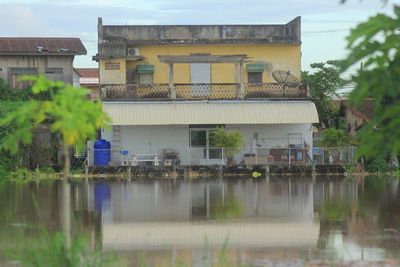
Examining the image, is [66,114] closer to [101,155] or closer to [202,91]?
[101,155]

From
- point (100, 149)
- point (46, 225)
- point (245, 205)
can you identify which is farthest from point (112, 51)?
point (46, 225)

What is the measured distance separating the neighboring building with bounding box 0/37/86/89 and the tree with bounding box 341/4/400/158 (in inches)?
1450

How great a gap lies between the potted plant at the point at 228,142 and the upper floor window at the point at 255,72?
20.7 ft

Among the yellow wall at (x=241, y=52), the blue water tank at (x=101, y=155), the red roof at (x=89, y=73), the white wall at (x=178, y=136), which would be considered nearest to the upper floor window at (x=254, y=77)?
the yellow wall at (x=241, y=52)

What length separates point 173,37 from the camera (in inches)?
1815

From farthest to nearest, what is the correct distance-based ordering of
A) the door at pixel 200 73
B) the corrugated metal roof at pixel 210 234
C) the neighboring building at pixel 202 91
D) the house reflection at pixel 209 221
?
the door at pixel 200 73 → the neighboring building at pixel 202 91 → the corrugated metal roof at pixel 210 234 → the house reflection at pixel 209 221

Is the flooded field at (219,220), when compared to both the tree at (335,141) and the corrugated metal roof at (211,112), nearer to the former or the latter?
the tree at (335,141)

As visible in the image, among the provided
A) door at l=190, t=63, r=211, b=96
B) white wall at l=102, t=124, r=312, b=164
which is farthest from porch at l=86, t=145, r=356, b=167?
door at l=190, t=63, r=211, b=96

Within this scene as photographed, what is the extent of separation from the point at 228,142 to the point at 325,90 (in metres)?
17.1

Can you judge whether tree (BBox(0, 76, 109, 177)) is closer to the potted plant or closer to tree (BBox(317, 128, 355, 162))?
the potted plant

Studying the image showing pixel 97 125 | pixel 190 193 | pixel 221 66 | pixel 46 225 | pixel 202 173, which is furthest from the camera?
A: pixel 221 66

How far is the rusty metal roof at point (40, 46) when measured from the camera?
44219mm

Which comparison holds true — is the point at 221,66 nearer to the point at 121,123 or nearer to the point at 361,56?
the point at 121,123

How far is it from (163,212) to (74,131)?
13416 mm
